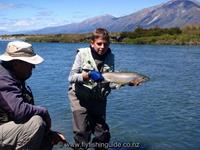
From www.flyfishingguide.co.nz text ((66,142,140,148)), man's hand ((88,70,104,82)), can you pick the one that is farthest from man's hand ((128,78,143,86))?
www.flyfishingguide.co.nz text ((66,142,140,148))

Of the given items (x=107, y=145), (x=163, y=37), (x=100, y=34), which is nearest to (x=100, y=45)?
(x=100, y=34)

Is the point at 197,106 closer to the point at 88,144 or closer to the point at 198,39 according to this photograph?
the point at 88,144

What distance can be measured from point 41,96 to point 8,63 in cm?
973

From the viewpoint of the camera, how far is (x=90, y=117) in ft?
24.8

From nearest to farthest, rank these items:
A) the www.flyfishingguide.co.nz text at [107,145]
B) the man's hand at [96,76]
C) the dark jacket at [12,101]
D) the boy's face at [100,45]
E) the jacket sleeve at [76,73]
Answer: the dark jacket at [12,101]
the man's hand at [96,76]
the jacket sleeve at [76,73]
the boy's face at [100,45]
the www.flyfishingguide.co.nz text at [107,145]

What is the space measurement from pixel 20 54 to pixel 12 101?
616 mm

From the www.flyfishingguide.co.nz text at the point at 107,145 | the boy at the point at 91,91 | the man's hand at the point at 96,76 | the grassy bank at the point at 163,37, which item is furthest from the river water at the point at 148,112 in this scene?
the grassy bank at the point at 163,37

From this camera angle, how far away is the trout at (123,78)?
7156 mm

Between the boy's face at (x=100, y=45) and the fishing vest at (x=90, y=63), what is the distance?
16cm

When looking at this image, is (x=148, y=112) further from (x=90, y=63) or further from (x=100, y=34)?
(x=100, y=34)

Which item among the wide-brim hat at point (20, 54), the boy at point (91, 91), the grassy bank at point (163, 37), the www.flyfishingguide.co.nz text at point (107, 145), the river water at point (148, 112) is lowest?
the grassy bank at point (163, 37)

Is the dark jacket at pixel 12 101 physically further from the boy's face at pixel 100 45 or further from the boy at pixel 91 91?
the boy's face at pixel 100 45

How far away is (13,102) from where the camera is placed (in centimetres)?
511

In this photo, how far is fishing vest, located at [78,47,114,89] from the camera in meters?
7.30
